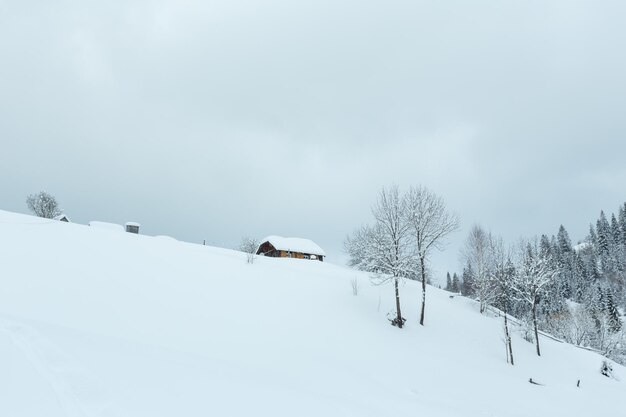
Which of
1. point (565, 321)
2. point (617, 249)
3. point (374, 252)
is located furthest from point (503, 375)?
point (617, 249)

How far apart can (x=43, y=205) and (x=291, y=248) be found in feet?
167

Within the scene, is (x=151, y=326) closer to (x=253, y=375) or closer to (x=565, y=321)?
(x=253, y=375)

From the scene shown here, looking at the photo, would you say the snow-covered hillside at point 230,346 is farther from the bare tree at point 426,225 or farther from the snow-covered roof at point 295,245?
the snow-covered roof at point 295,245

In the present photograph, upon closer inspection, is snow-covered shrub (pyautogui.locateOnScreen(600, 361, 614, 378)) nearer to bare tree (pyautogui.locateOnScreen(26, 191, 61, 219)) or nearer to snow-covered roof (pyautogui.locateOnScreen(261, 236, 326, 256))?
snow-covered roof (pyautogui.locateOnScreen(261, 236, 326, 256))

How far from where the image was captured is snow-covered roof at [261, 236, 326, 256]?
182 ft

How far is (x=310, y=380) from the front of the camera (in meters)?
12.8

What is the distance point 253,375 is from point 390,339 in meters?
12.8

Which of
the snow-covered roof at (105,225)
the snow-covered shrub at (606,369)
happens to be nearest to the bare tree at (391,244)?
the snow-covered shrub at (606,369)

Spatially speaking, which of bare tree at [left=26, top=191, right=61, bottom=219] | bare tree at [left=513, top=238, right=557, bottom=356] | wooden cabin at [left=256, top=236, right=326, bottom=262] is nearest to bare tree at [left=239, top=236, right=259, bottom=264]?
wooden cabin at [left=256, top=236, right=326, bottom=262]

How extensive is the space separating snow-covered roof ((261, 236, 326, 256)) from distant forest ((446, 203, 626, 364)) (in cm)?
2427

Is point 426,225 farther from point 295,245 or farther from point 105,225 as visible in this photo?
point 105,225

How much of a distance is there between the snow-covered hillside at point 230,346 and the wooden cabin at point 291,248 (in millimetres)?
22809

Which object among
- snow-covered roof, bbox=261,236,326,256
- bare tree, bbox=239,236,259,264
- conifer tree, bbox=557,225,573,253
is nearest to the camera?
snow-covered roof, bbox=261,236,326,256

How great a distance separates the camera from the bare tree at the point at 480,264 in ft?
112
